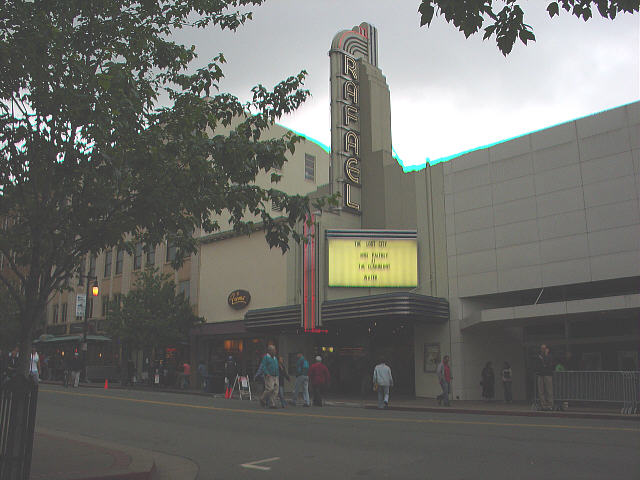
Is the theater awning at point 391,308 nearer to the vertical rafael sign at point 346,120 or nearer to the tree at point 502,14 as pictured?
the vertical rafael sign at point 346,120

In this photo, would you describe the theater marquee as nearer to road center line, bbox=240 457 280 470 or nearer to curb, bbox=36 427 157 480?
curb, bbox=36 427 157 480

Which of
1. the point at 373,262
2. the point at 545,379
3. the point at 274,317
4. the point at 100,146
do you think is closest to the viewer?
the point at 100,146

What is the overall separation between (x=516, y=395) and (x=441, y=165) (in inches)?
401

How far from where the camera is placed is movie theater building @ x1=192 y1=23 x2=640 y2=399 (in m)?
22.6

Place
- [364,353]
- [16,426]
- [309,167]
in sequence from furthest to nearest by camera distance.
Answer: [309,167], [364,353], [16,426]

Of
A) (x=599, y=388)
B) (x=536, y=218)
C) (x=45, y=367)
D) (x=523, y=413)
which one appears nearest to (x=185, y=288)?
(x=45, y=367)

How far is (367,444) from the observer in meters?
10.9

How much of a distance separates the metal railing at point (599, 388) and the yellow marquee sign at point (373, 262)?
956 centimetres

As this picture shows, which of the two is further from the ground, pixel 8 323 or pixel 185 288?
pixel 185 288

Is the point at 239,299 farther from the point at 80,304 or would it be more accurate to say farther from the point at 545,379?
the point at 545,379

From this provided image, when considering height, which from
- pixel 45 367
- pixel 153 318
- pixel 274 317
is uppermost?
pixel 153 318

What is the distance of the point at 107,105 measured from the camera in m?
8.05

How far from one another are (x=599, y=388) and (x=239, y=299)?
65.5ft

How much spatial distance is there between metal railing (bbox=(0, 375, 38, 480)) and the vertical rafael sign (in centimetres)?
2423
